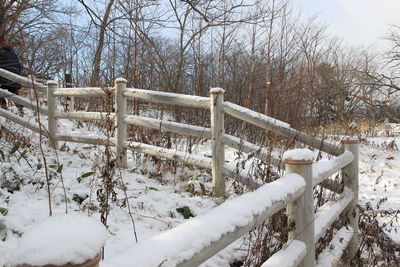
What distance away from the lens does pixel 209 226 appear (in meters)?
1.17

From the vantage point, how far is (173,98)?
14.2 feet

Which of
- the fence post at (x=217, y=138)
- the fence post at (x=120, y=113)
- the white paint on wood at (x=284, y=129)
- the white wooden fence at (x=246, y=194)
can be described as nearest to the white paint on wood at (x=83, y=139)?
the white wooden fence at (x=246, y=194)

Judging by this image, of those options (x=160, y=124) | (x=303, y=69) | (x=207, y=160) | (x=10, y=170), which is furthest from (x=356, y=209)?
(x=303, y=69)

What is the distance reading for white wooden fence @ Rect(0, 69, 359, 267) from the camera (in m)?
1.07

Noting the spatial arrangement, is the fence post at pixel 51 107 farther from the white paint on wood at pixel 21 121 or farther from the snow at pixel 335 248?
the snow at pixel 335 248

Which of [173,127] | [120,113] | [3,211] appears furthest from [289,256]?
[120,113]

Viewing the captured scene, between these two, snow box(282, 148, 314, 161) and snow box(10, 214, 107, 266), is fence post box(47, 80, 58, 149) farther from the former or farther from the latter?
snow box(10, 214, 107, 266)

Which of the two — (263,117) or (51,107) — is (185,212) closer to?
(263,117)

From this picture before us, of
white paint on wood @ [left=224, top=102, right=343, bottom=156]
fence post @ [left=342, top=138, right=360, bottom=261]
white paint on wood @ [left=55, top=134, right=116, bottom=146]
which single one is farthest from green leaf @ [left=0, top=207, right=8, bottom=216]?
fence post @ [left=342, top=138, right=360, bottom=261]

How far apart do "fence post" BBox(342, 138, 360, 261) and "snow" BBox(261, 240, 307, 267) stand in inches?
63.4

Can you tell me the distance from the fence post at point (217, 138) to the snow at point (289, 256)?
191cm

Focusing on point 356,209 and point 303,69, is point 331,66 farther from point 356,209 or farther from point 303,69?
point 356,209

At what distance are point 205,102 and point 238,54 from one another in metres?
5.88

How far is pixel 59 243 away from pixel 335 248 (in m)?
2.85
